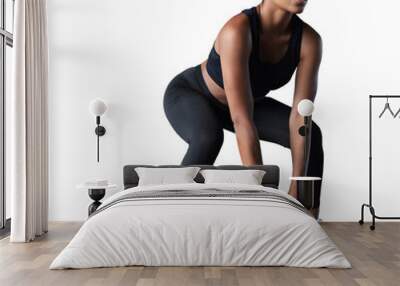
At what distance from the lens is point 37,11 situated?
6332 millimetres

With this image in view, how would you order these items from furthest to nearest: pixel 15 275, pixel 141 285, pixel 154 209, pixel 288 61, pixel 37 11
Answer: pixel 288 61, pixel 37 11, pixel 154 209, pixel 15 275, pixel 141 285

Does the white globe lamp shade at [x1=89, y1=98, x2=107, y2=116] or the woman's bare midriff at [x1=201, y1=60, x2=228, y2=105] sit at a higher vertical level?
the woman's bare midriff at [x1=201, y1=60, x2=228, y2=105]

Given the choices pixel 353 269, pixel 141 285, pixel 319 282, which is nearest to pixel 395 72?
pixel 353 269

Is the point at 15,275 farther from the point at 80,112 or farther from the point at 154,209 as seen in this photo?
the point at 80,112

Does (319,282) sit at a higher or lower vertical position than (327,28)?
lower

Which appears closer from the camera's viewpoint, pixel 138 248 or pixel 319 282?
pixel 319 282

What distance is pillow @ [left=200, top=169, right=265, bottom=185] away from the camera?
20.7ft

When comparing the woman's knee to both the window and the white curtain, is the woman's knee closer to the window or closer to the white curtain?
the white curtain

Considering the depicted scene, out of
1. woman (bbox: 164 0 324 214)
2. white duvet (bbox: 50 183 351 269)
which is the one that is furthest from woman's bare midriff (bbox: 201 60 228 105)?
white duvet (bbox: 50 183 351 269)

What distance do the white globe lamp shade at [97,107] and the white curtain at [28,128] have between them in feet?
2.02

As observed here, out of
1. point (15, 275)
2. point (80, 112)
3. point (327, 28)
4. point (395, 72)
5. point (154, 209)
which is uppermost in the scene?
point (327, 28)

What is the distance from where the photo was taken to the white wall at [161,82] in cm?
702

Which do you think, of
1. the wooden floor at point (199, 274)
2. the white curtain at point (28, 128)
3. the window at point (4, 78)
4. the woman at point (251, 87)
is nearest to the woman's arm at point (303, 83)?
the woman at point (251, 87)

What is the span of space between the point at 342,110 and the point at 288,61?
93 cm
